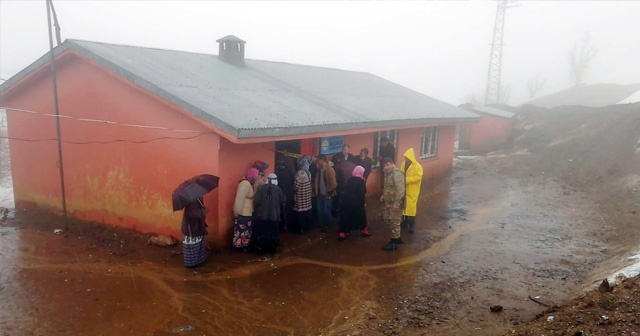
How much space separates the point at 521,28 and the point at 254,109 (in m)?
103

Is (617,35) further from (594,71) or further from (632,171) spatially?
(632,171)

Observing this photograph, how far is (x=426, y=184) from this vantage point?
49.3ft

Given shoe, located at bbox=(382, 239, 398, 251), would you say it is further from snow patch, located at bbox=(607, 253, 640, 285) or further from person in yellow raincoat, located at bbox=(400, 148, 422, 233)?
snow patch, located at bbox=(607, 253, 640, 285)

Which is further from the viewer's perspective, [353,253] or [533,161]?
[533,161]

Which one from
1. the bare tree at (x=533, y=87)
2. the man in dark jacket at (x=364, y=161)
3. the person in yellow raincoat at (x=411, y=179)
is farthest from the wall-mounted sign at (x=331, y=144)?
the bare tree at (x=533, y=87)

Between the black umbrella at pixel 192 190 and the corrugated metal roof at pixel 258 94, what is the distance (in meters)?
0.90

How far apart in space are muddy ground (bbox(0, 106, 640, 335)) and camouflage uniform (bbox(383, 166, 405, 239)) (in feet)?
1.92

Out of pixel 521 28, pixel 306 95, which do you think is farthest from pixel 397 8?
pixel 306 95

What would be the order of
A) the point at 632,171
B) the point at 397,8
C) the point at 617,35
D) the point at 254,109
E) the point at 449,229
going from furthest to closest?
the point at 397,8
the point at 617,35
the point at 632,171
the point at 449,229
the point at 254,109

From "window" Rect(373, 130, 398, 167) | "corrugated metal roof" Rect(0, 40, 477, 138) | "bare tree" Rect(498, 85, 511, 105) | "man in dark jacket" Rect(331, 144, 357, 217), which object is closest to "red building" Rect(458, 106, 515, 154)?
"corrugated metal roof" Rect(0, 40, 477, 138)

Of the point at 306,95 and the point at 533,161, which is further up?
the point at 306,95

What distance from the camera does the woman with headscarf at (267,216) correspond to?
777 centimetres

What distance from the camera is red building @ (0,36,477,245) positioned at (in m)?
8.02

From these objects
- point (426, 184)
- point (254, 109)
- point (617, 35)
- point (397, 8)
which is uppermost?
point (397, 8)
